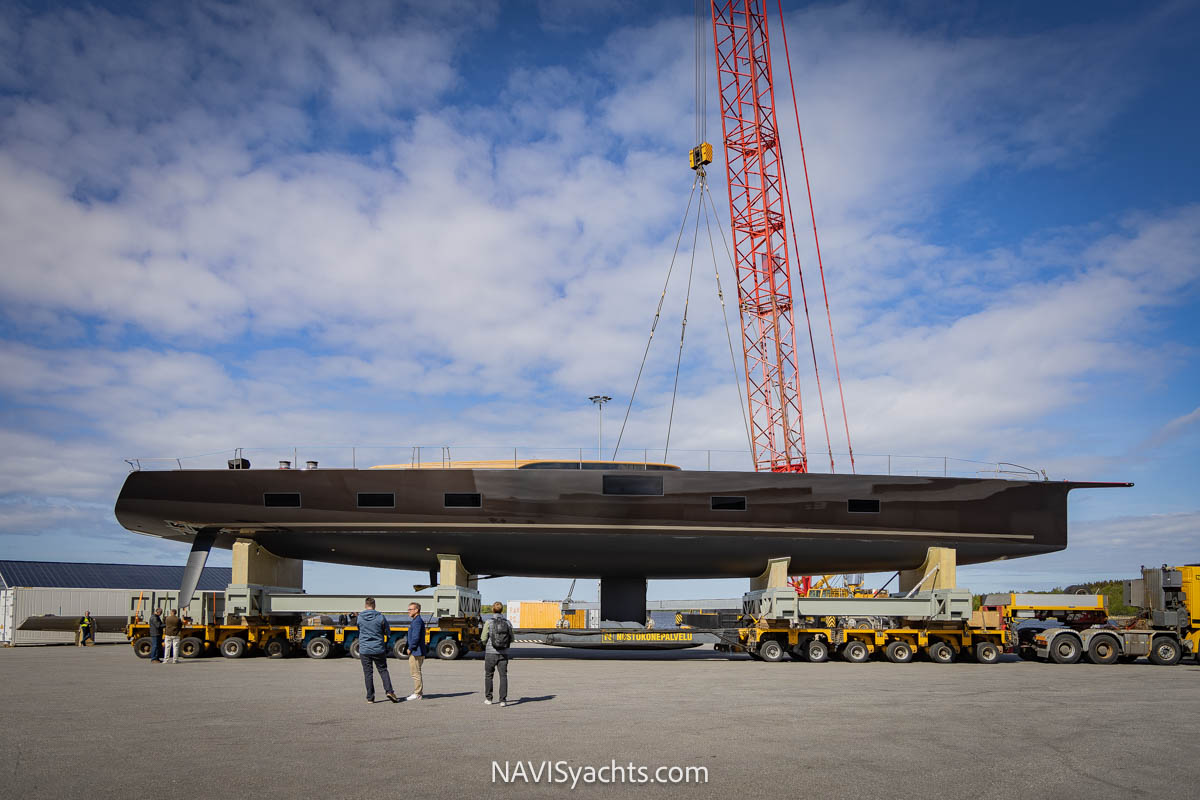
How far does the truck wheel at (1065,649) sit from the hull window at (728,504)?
7530mm

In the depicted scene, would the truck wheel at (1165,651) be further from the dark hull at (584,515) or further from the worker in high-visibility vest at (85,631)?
the worker in high-visibility vest at (85,631)

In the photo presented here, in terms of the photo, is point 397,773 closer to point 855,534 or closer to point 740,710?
point 740,710

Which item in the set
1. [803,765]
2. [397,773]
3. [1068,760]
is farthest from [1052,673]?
[397,773]

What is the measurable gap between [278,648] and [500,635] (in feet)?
36.2

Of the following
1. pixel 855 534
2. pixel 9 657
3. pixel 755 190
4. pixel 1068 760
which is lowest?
pixel 9 657

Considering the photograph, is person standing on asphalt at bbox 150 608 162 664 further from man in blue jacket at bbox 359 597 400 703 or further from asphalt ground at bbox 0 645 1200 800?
man in blue jacket at bbox 359 597 400 703

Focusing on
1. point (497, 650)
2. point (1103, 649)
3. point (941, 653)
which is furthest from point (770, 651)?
point (497, 650)

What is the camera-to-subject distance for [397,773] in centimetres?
652

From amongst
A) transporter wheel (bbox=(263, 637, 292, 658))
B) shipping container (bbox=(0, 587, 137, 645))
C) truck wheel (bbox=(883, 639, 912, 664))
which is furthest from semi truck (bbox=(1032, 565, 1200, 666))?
shipping container (bbox=(0, 587, 137, 645))

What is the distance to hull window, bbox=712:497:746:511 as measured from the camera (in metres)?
21.0

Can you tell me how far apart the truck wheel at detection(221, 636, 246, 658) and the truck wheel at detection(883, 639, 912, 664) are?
14.1 metres

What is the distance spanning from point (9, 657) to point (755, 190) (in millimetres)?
30439

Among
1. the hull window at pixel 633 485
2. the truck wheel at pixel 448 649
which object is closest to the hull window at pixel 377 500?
the truck wheel at pixel 448 649

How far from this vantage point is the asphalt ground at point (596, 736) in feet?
20.6
